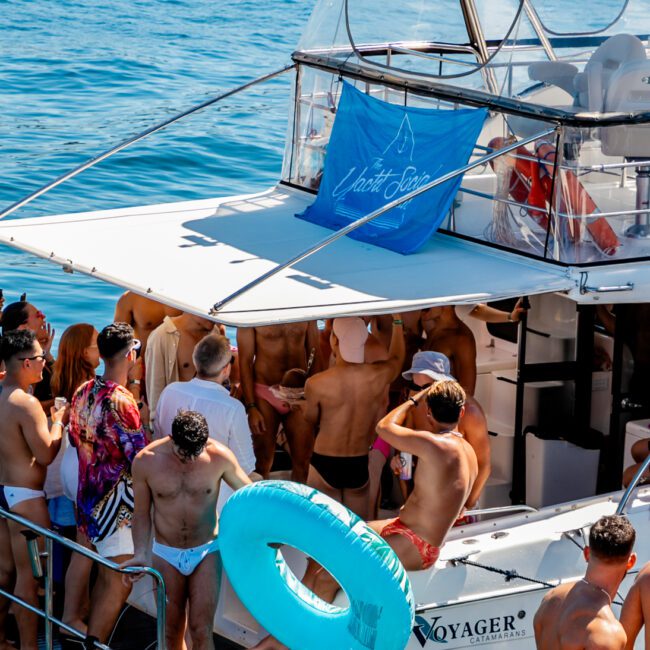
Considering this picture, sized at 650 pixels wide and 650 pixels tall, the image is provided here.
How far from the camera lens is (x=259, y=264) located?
717 centimetres

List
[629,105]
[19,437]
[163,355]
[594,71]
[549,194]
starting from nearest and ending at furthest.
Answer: [19,437] < [549,194] < [629,105] < [594,71] < [163,355]

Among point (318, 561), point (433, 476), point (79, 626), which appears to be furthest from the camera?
point (79, 626)

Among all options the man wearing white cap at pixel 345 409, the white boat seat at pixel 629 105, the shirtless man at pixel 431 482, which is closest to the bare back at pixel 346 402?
the man wearing white cap at pixel 345 409

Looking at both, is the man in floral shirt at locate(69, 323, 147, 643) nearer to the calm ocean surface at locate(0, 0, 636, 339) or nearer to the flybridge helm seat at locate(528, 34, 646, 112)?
the flybridge helm seat at locate(528, 34, 646, 112)

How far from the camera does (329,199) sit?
26.6 feet

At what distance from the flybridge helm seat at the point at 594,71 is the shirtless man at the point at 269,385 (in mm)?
2149

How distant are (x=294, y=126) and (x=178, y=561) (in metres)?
3.62

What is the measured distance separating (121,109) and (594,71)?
17006 millimetres

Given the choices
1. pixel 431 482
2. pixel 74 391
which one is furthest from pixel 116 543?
pixel 431 482

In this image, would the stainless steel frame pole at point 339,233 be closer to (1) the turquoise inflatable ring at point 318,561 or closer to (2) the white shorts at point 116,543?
(1) the turquoise inflatable ring at point 318,561

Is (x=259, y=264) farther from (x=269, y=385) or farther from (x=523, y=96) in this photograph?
(x=523, y=96)

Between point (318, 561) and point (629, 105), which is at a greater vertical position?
point (629, 105)

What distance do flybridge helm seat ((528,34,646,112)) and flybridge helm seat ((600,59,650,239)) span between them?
0.30 ft

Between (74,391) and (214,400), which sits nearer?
(214,400)
